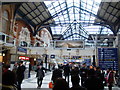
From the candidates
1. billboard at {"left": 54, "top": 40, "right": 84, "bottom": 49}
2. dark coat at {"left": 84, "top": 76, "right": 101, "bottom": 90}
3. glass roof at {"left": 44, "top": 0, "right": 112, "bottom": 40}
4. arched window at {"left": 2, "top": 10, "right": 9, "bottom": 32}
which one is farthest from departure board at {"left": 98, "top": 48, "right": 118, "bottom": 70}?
glass roof at {"left": 44, "top": 0, "right": 112, "bottom": 40}

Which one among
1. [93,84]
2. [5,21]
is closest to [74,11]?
[5,21]

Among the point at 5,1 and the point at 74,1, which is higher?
the point at 74,1

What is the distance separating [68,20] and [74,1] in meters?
7.57

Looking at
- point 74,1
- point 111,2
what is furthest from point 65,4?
point 111,2

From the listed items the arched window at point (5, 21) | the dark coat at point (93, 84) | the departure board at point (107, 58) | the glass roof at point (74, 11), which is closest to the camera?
the dark coat at point (93, 84)

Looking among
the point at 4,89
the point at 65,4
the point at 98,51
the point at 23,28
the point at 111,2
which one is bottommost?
the point at 4,89

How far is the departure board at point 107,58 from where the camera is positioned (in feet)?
37.3

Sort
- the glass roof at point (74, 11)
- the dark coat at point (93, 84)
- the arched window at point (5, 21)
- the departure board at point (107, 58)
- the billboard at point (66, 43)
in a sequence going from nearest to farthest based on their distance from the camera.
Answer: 1. the dark coat at point (93, 84)
2. the departure board at point (107, 58)
3. the billboard at point (66, 43)
4. the arched window at point (5, 21)
5. the glass roof at point (74, 11)

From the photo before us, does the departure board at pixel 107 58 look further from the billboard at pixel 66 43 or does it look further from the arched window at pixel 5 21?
the arched window at pixel 5 21

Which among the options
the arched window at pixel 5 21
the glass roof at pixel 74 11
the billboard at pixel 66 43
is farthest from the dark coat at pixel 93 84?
the glass roof at pixel 74 11

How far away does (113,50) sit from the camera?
11422 millimetres

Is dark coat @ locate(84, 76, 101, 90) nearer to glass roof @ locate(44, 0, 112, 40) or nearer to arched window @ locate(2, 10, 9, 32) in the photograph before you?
arched window @ locate(2, 10, 9, 32)

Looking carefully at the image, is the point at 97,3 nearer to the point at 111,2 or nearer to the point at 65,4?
the point at 111,2

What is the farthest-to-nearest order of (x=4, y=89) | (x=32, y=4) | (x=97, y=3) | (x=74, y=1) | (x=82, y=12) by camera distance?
(x=82, y=12) → (x=74, y=1) → (x=97, y=3) → (x=32, y=4) → (x=4, y=89)
